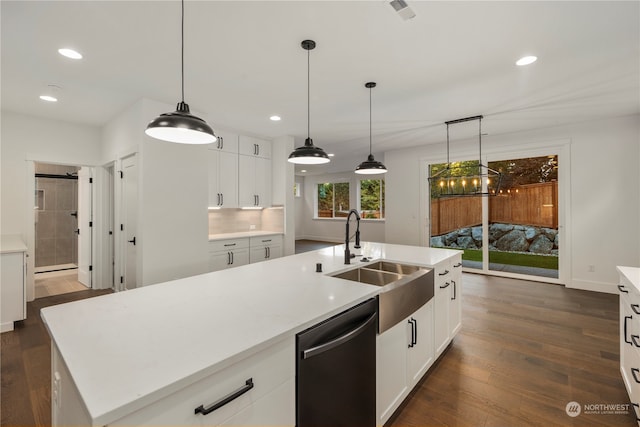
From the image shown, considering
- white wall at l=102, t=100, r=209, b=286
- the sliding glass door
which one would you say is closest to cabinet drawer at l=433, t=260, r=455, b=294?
the sliding glass door

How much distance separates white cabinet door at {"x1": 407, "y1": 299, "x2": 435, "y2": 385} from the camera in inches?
78.7

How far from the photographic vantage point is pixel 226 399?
91cm

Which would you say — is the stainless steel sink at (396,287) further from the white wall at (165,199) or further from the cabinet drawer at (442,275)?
the white wall at (165,199)

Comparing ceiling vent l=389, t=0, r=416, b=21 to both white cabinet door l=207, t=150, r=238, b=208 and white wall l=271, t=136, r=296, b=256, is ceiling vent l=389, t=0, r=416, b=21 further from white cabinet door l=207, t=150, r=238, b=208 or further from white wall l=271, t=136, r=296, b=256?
white wall l=271, t=136, r=296, b=256

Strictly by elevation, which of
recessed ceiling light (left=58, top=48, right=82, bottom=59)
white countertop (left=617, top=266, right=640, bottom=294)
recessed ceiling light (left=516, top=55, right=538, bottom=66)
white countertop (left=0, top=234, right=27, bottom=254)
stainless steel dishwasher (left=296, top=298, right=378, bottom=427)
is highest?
recessed ceiling light (left=516, top=55, right=538, bottom=66)

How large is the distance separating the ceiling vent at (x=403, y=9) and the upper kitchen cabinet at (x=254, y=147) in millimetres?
3609

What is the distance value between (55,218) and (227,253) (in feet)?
15.8

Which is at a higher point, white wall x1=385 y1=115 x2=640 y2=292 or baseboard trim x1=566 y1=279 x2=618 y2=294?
white wall x1=385 y1=115 x2=640 y2=292

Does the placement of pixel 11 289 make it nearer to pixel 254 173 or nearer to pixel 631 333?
pixel 254 173

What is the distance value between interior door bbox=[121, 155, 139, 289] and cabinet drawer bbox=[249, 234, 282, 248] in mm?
1736

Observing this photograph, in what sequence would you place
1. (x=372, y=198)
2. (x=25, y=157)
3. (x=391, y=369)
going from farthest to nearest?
1. (x=372, y=198)
2. (x=25, y=157)
3. (x=391, y=369)

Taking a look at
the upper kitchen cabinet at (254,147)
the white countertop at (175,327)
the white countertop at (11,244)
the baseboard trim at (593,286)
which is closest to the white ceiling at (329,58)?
the upper kitchen cabinet at (254,147)

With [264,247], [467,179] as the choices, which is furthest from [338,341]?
[264,247]

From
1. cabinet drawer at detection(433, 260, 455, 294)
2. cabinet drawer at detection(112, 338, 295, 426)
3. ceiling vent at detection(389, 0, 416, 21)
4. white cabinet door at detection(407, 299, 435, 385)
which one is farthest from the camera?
cabinet drawer at detection(433, 260, 455, 294)
